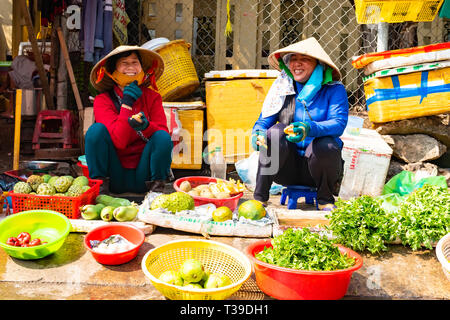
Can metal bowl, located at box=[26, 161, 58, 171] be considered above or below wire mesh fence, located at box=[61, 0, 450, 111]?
below

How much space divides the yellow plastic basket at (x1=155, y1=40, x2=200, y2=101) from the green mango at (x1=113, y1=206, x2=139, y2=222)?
2.50 metres

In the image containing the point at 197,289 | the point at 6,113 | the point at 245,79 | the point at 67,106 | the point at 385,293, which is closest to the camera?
the point at 197,289

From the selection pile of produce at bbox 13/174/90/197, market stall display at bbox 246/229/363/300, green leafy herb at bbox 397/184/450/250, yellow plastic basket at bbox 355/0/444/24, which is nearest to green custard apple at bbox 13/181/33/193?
pile of produce at bbox 13/174/90/197

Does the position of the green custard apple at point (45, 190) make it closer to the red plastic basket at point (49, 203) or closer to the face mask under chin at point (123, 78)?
the red plastic basket at point (49, 203)

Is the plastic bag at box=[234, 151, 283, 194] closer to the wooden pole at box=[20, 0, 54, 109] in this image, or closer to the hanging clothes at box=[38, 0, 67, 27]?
the wooden pole at box=[20, 0, 54, 109]

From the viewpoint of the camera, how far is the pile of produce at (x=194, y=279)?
76.5 inches

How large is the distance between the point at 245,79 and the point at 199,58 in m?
1.34

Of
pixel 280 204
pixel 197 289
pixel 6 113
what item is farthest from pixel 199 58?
pixel 197 289

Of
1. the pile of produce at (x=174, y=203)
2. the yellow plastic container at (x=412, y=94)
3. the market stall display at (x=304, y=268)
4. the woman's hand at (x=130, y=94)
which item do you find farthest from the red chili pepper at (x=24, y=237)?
the yellow plastic container at (x=412, y=94)

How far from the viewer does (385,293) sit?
226 centimetres

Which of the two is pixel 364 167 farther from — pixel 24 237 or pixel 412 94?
pixel 24 237

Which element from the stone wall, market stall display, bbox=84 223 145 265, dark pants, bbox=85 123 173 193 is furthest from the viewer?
the stone wall

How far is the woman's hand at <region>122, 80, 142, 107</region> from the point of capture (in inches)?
141

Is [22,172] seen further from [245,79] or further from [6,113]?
[6,113]
